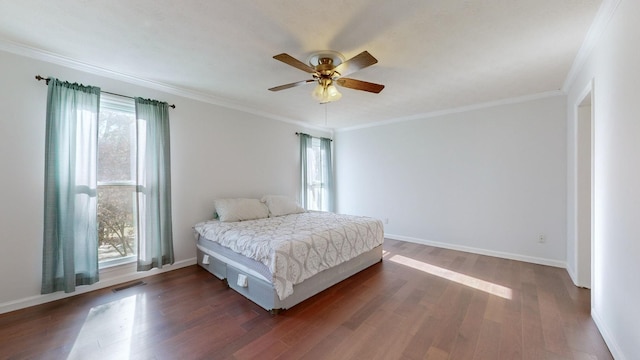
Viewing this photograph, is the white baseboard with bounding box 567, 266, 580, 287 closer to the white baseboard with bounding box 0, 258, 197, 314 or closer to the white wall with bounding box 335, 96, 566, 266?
the white wall with bounding box 335, 96, 566, 266

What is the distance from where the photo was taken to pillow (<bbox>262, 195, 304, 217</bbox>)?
409cm

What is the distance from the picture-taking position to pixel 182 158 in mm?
3439

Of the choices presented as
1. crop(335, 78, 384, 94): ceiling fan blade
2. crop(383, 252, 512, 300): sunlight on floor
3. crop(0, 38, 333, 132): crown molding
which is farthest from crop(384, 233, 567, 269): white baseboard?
crop(0, 38, 333, 132): crown molding

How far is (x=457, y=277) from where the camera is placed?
3045 millimetres

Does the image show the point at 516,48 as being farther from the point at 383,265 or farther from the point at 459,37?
the point at 383,265

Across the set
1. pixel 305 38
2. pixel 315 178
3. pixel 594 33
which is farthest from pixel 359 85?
pixel 315 178

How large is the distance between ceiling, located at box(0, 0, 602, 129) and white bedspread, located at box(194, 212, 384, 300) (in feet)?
6.08

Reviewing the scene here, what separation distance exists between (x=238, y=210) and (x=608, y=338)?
3885mm

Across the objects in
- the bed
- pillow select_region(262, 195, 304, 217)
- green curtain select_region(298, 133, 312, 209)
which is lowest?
the bed

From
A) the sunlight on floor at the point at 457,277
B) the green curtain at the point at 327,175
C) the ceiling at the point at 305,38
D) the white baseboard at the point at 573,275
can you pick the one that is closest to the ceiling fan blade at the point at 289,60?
the ceiling at the point at 305,38

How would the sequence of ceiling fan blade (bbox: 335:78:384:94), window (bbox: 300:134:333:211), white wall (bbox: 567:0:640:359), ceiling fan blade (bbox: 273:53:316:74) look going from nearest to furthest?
white wall (bbox: 567:0:640:359) < ceiling fan blade (bbox: 273:53:316:74) < ceiling fan blade (bbox: 335:78:384:94) < window (bbox: 300:134:333:211)

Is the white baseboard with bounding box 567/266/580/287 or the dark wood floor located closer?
the dark wood floor

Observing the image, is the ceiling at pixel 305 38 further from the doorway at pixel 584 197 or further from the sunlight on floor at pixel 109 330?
the sunlight on floor at pixel 109 330

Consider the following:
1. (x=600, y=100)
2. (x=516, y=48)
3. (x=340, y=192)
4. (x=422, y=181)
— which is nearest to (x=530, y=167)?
(x=422, y=181)
